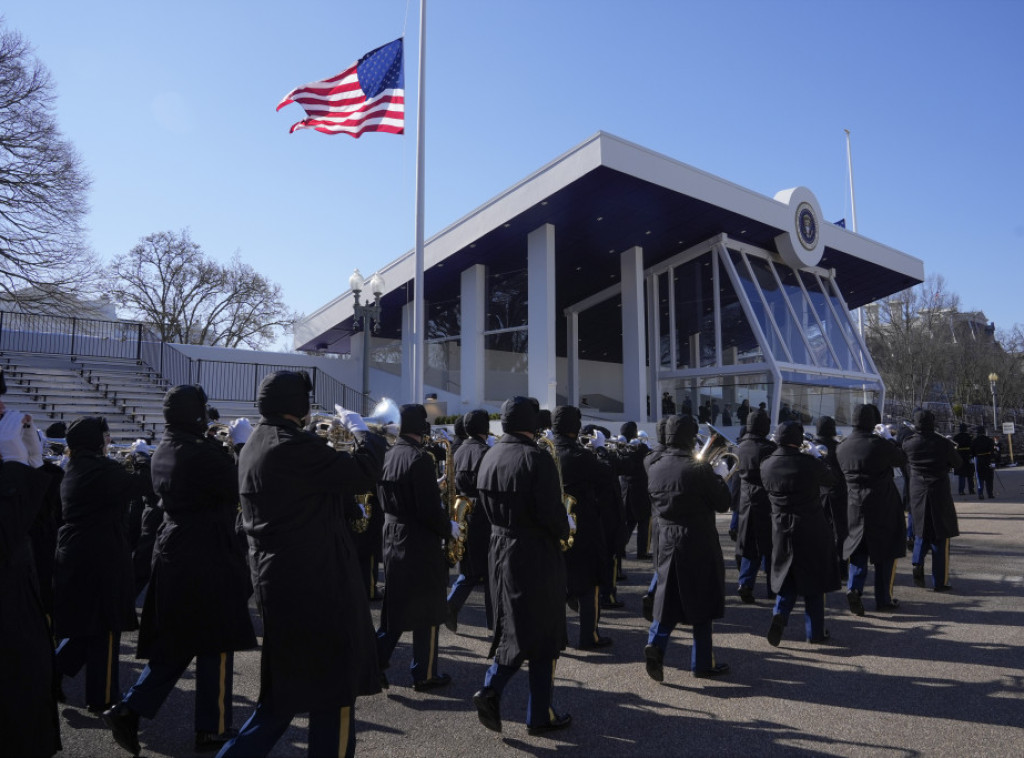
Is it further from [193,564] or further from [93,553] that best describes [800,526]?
[93,553]

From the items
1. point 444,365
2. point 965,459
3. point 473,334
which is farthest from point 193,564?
point 444,365

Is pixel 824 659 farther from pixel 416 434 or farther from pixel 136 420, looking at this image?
pixel 136 420

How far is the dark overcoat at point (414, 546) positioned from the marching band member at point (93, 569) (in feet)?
5.61

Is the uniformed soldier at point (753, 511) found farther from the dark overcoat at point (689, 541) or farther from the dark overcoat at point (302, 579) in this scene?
the dark overcoat at point (302, 579)

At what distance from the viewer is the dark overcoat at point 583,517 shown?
5.92 metres

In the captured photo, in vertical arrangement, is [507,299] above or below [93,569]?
above

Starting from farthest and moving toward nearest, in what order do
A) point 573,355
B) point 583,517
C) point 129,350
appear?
point 573,355
point 129,350
point 583,517

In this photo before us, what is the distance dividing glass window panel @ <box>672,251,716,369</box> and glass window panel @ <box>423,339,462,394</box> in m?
8.97

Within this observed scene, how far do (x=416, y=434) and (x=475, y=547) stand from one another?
212 cm

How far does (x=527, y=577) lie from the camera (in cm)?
427

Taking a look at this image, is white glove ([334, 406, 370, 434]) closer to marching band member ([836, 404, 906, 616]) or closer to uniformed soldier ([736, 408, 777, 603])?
uniformed soldier ([736, 408, 777, 603])

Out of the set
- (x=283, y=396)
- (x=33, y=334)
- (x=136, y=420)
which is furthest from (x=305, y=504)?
(x=33, y=334)

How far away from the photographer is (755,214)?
25.5m

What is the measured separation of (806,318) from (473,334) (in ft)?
45.3
